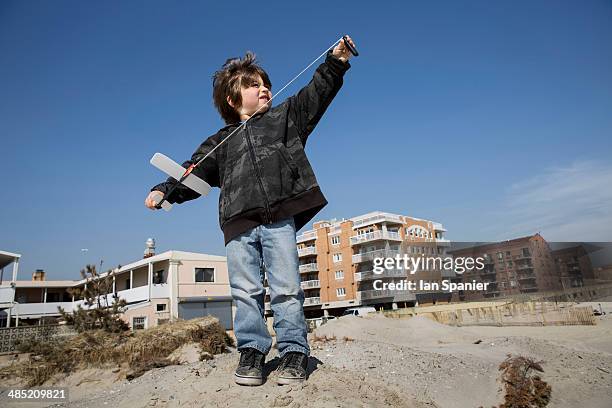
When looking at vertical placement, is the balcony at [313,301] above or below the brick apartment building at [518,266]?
below

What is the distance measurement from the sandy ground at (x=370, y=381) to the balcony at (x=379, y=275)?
38.5 meters

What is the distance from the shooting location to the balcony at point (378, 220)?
48.5 metres

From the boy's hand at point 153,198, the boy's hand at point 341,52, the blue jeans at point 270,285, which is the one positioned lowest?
the blue jeans at point 270,285

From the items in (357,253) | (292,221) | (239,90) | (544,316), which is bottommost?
(544,316)

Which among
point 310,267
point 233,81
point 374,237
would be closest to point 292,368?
point 233,81

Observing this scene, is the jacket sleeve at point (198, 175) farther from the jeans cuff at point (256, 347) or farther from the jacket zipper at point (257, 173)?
the jeans cuff at point (256, 347)

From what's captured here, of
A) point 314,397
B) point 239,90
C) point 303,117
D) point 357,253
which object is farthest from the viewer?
point 357,253

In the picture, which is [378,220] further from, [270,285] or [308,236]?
[270,285]

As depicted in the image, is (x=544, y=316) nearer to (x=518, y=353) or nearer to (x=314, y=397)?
(x=518, y=353)

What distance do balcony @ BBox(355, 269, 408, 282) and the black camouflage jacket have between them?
4572cm

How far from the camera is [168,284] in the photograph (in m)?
28.9

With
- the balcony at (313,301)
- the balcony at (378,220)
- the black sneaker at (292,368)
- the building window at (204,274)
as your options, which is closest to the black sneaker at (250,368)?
the black sneaker at (292,368)

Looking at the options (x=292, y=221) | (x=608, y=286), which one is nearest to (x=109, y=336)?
(x=292, y=221)

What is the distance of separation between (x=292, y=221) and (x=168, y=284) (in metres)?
29.0
